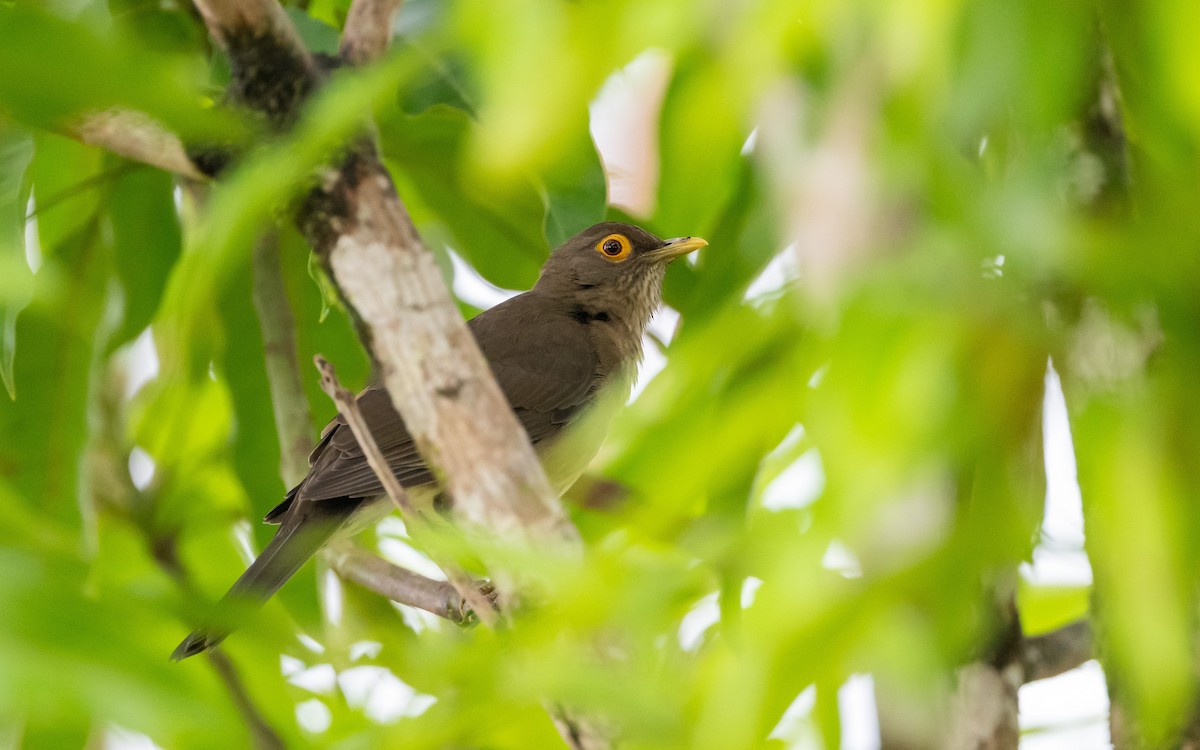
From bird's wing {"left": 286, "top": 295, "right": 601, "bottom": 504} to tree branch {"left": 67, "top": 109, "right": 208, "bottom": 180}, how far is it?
41.2 inches

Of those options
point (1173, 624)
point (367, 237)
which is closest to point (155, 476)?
point (367, 237)

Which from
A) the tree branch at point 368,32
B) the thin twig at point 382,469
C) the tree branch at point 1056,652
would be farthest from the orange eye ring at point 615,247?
the tree branch at point 1056,652

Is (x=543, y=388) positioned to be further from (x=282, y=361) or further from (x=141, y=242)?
(x=141, y=242)

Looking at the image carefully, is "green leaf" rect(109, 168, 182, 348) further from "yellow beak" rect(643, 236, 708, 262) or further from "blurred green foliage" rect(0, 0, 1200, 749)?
"blurred green foliage" rect(0, 0, 1200, 749)

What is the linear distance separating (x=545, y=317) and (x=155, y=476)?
148cm

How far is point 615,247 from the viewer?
4.96m

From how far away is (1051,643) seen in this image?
244 centimetres

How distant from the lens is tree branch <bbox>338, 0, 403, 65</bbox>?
9.36 ft

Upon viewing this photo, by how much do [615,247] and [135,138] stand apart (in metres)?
2.26

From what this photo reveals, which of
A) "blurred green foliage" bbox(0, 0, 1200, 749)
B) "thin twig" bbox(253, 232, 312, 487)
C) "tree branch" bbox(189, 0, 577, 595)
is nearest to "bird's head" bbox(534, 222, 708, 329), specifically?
"thin twig" bbox(253, 232, 312, 487)

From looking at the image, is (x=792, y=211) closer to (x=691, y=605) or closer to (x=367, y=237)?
(x=691, y=605)

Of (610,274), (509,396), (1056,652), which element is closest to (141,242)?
(509,396)

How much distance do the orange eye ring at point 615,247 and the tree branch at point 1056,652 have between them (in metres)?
2.69

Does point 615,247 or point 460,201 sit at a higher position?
point 460,201
